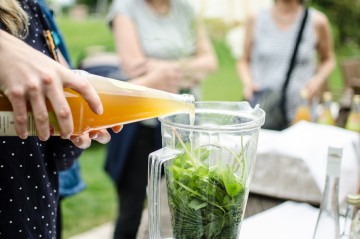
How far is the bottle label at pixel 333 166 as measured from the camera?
102 cm

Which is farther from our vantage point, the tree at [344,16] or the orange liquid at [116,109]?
the tree at [344,16]

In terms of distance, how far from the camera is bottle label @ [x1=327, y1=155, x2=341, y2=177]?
1022 mm

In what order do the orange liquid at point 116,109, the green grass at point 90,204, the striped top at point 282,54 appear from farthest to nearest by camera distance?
the green grass at point 90,204 < the striped top at point 282,54 < the orange liquid at point 116,109

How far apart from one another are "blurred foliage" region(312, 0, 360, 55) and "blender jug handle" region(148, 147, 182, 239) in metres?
11.2

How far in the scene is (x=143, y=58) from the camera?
2.34m

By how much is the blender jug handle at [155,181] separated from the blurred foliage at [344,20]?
1124cm

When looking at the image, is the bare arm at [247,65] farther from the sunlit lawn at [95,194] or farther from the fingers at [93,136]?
the fingers at [93,136]

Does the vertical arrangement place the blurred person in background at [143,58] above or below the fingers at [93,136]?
below

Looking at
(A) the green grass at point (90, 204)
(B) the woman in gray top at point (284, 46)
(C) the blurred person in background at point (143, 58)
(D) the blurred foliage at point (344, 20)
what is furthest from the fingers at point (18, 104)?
(D) the blurred foliage at point (344, 20)

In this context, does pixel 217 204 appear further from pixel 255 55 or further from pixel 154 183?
pixel 255 55

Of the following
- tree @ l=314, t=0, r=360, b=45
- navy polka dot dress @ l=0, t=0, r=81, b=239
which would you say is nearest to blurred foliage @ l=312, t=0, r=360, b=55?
tree @ l=314, t=0, r=360, b=45

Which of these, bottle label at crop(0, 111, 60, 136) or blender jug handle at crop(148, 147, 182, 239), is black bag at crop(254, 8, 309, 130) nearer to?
blender jug handle at crop(148, 147, 182, 239)

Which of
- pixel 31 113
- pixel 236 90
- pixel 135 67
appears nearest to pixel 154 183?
pixel 31 113

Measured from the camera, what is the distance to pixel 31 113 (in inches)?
27.0
